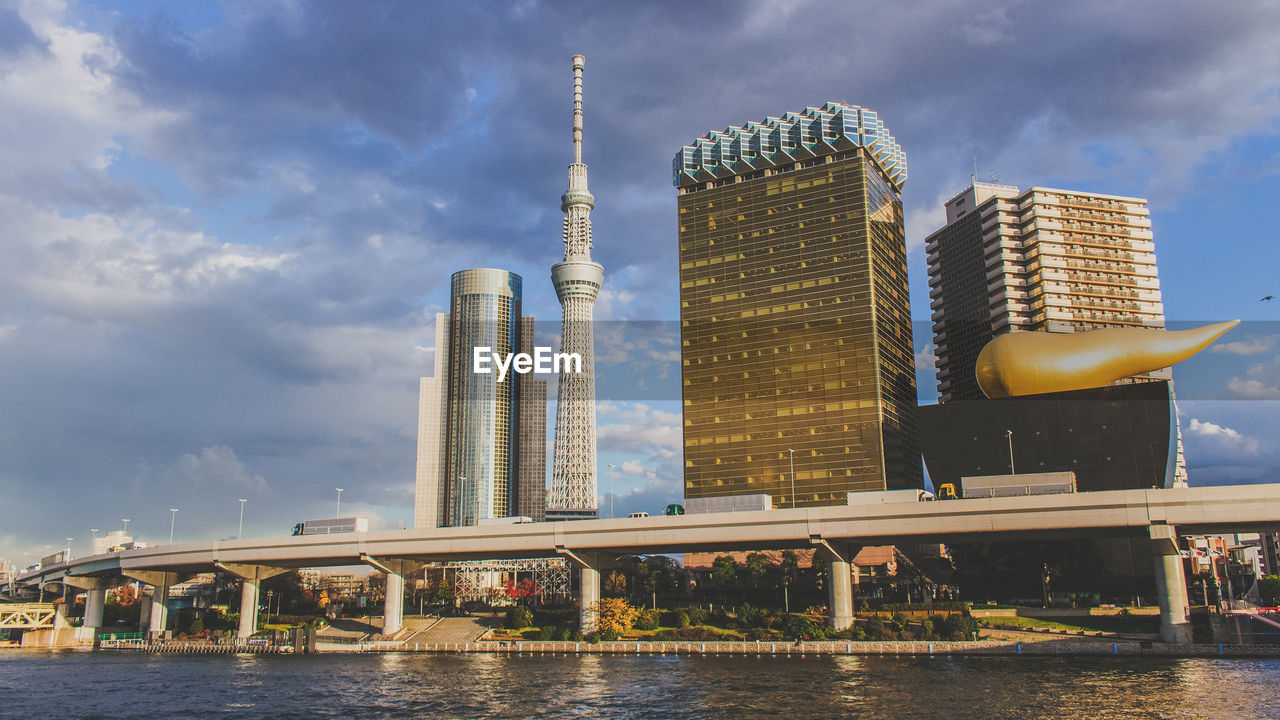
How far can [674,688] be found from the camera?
2522 inches

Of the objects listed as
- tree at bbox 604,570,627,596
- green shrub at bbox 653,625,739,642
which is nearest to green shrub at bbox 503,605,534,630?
green shrub at bbox 653,625,739,642

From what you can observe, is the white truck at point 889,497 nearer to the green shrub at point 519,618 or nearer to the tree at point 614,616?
the tree at point 614,616

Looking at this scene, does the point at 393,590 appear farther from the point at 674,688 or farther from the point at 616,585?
the point at 674,688

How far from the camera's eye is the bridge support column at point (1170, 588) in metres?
81.1

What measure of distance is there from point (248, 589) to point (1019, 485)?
94.7 meters

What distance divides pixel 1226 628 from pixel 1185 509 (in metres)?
10.9

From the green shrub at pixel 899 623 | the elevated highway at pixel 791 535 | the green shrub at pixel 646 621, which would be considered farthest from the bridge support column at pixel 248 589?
the green shrub at pixel 899 623

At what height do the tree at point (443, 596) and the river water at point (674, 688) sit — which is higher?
the tree at point (443, 596)

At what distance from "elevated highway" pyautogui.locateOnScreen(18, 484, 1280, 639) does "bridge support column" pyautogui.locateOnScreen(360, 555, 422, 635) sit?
18 cm

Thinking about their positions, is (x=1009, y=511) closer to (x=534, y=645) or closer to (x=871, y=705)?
(x=871, y=705)

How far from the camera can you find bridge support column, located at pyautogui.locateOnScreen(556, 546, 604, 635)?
10250 cm

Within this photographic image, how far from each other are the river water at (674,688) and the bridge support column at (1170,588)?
23.7 ft

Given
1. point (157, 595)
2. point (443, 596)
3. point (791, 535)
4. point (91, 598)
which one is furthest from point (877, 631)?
point (91, 598)

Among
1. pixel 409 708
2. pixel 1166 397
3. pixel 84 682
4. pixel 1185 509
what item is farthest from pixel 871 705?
pixel 1166 397
